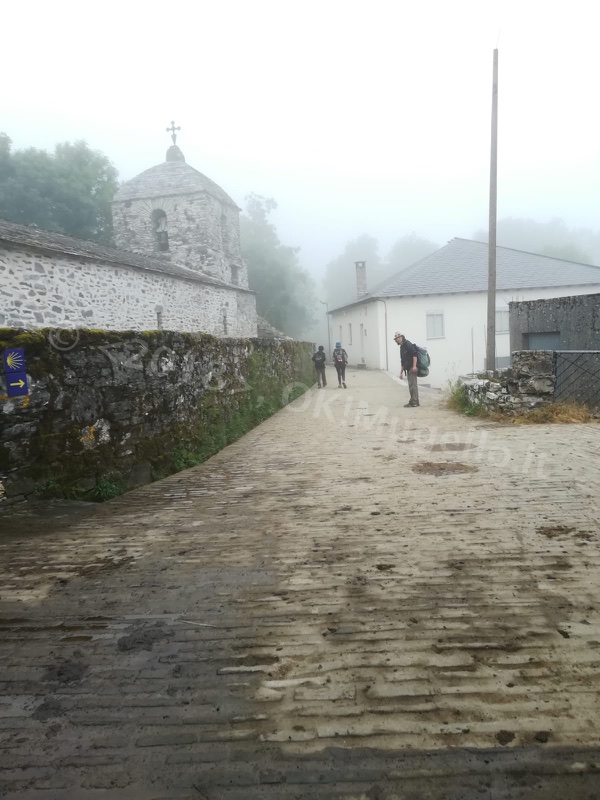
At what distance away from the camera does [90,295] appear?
51.1 ft

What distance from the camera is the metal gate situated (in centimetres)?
1005

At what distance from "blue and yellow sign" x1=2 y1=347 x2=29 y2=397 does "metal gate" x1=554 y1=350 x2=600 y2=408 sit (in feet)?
30.2

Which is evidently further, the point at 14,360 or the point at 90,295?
the point at 90,295

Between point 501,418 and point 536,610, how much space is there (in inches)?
287

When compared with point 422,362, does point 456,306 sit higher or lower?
higher

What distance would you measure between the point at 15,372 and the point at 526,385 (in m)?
8.73

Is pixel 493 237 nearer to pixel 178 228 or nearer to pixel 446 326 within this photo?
pixel 446 326

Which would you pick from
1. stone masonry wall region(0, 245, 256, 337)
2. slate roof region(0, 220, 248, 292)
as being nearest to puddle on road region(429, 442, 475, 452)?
stone masonry wall region(0, 245, 256, 337)

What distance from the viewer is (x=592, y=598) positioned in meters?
3.01

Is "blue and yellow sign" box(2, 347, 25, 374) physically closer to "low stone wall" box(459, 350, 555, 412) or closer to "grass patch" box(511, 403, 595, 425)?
"grass patch" box(511, 403, 595, 425)

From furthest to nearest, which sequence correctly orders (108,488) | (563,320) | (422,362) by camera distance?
(563,320) → (422,362) → (108,488)

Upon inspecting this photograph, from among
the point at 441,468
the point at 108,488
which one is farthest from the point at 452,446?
the point at 108,488

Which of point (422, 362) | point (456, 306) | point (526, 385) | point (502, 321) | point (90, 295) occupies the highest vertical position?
point (456, 306)

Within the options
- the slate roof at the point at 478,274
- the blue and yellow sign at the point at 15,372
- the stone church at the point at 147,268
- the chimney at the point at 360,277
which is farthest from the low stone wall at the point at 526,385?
the chimney at the point at 360,277
